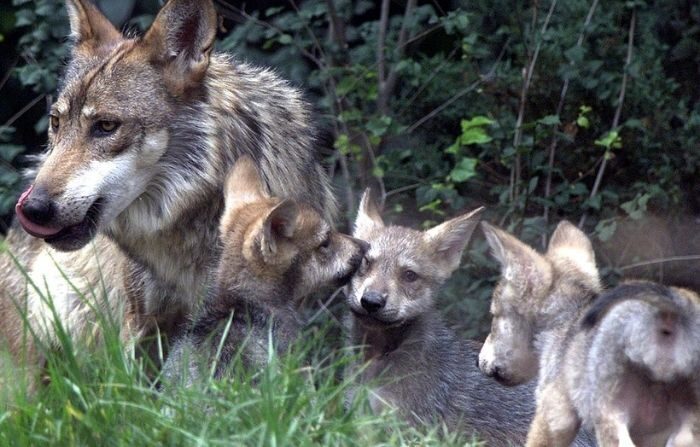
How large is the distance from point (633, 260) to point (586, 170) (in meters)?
0.61

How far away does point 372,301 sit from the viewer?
5.18 m

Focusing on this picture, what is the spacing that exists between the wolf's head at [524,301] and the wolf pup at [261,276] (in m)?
0.62

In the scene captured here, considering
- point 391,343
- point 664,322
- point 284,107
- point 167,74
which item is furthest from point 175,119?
point 664,322

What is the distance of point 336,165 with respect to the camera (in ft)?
26.9

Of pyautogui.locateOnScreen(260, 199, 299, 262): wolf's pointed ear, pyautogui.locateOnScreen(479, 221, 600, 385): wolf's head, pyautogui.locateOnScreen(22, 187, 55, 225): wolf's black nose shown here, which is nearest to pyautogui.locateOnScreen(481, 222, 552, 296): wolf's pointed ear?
pyautogui.locateOnScreen(479, 221, 600, 385): wolf's head

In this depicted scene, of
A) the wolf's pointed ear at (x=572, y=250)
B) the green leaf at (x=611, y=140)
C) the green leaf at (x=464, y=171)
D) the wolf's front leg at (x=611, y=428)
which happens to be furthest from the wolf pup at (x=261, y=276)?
the green leaf at (x=611, y=140)

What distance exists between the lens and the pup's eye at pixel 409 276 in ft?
17.7

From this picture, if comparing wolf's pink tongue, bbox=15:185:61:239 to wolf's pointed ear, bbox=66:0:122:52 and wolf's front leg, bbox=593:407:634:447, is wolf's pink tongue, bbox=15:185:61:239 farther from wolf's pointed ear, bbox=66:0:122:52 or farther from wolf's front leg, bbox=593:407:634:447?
wolf's front leg, bbox=593:407:634:447

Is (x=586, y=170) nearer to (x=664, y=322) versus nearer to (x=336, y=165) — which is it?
(x=336, y=165)

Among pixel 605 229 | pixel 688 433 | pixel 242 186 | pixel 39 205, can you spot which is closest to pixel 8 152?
pixel 39 205

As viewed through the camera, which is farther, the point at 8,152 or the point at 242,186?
the point at 8,152

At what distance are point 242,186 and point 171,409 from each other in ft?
4.33

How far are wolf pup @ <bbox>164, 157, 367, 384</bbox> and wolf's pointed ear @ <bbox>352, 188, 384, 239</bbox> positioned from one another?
0.41 metres

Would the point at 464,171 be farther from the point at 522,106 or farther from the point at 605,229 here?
the point at 605,229
